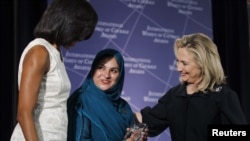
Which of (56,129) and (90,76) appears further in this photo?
(90,76)

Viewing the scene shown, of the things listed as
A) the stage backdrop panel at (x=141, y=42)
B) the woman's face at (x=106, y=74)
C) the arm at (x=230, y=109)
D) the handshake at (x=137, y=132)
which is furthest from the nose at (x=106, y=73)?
the stage backdrop panel at (x=141, y=42)

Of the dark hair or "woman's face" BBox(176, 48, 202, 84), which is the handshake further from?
the dark hair

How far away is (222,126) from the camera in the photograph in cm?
220

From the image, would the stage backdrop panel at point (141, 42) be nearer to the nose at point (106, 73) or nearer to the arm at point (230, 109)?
the nose at point (106, 73)

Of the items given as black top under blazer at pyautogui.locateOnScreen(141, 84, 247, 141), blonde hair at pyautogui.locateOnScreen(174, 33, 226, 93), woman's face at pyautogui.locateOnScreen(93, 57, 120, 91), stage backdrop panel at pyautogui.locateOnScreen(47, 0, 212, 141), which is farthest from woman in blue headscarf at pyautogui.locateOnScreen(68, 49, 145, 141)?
stage backdrop panel at pyautogui.locateOnScreen(47, 0, 212, 141)

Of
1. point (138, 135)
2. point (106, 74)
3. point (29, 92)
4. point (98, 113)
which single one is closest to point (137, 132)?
point (138, 135)

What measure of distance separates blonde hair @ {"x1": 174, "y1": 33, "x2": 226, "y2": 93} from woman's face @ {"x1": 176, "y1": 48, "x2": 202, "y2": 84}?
0.02 m

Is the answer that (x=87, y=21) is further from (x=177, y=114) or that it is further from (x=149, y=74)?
(x=149, y=74)

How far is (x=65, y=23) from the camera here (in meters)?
1.63

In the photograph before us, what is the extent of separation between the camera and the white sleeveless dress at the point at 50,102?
1602 millimetres

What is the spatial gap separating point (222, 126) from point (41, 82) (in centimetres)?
98

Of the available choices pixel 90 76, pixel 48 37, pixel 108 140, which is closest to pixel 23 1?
pixel 90 76

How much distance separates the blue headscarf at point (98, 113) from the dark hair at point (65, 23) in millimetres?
501

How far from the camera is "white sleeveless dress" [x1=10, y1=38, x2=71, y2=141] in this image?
5.25ft
